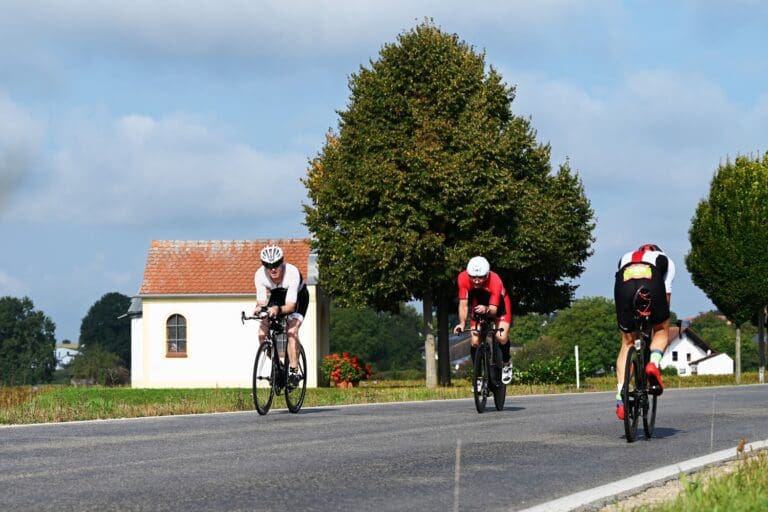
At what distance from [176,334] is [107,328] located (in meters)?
99.4

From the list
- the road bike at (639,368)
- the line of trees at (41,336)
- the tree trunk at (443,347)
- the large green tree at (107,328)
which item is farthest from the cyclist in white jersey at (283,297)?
the large green tree at (107,328)

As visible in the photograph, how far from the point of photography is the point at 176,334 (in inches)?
1922

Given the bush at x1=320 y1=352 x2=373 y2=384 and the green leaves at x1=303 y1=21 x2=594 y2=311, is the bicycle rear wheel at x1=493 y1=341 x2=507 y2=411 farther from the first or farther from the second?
Result: the bush at x1=320 y1=352 x2=373 y2=384

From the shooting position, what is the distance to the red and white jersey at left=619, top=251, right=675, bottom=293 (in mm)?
10492

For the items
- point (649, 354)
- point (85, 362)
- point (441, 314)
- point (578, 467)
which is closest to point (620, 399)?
point (649, 354)

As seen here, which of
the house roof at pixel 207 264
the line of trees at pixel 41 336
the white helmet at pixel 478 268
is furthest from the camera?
the line of trees at pixel 41 336

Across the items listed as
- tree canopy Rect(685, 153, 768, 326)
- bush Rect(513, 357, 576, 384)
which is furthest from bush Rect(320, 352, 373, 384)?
tree canopy Rect(685, 153, 768, 326)

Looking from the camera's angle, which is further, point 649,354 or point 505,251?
point 505,251

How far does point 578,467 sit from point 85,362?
287 feet

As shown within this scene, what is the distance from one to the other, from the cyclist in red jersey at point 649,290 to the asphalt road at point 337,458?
74 centimetres

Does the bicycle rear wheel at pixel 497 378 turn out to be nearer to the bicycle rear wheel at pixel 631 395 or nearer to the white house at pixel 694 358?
the bicycle rear wheel at pixel 631 395

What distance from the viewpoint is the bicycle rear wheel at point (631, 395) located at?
10000 millimetres

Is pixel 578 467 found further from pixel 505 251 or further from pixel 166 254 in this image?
pixel 166 254

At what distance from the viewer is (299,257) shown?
48.0 m
